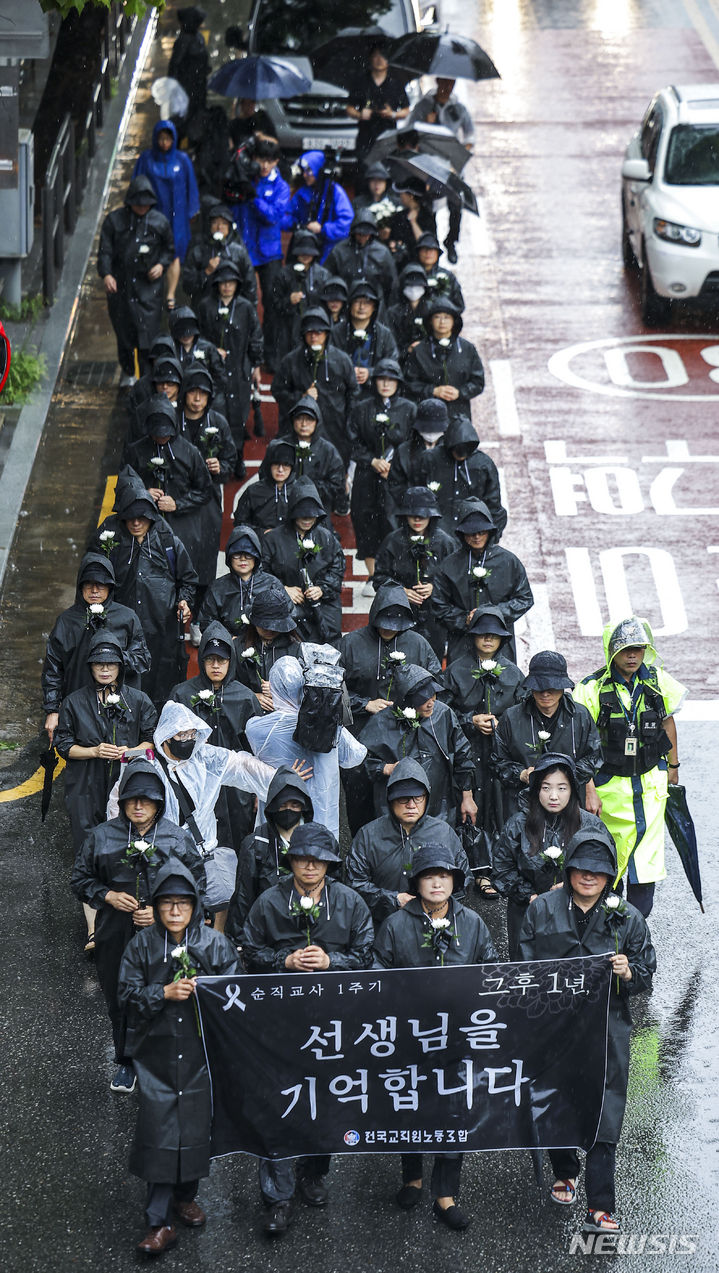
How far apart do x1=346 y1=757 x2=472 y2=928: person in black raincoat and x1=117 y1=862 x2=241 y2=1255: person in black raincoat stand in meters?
1.09

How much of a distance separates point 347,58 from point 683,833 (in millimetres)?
11338

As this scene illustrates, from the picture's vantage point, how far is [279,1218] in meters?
8.25

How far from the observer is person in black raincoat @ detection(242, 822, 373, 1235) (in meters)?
8.39

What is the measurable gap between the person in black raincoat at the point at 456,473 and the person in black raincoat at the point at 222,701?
322 centimetres

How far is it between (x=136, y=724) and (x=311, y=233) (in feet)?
23.6

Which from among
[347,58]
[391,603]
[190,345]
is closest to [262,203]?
[347,58]

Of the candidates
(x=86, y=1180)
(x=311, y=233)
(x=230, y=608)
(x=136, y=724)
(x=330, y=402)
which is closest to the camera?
(x=86, y=1180)

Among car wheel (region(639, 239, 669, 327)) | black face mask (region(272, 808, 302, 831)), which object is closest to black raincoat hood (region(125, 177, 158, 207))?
A: car wheel (region(639, 239, 669, 327))

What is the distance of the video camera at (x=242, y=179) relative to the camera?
1747cm

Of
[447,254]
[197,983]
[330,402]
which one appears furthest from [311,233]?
[197,983]

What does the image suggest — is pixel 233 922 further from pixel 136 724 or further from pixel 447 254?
pixel 447 254

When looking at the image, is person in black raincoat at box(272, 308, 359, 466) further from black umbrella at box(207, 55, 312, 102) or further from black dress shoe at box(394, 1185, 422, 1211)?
black dress shoe at box(394, 1185, 422, 1211)

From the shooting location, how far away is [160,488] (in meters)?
13.2

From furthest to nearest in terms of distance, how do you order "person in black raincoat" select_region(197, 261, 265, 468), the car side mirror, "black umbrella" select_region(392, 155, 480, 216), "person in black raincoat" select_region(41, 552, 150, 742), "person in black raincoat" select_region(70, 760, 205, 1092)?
the car side mirror → "black umbrella" select_region(392, 155, 480, 216) → "person in black raincoat" select_region(197, 261, 265, 468) → "person in black raincoat" select_region(41, 552, 150, 742) → "person in black raincoat" select_region(70, 760, 205, 1092)
